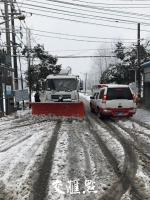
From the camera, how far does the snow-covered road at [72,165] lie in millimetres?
3883

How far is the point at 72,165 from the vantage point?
16.8ft

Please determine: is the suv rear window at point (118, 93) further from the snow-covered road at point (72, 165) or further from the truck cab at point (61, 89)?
the snow-covered road at point (72, 165)

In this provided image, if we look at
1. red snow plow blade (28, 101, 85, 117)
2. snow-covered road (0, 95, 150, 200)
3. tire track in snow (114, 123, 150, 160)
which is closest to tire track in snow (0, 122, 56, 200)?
snow-covered road (0, 95, 150, 200)

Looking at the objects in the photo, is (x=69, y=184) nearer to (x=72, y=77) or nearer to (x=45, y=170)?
(x=45, y=170)

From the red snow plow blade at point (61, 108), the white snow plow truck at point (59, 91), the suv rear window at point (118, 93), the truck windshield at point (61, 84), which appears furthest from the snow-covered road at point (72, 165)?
the truck windshield at point (61, 84)

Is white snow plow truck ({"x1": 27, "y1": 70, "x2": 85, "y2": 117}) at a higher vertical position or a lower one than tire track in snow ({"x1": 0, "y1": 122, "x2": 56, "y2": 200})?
higher

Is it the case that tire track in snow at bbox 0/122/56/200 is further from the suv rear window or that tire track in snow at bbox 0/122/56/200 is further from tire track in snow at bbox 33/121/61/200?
the suv rear window

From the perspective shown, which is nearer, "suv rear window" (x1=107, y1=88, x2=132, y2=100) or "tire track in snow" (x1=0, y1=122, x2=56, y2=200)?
"tire track in snow" (x1=0, y1=122, x2=56, y2=200)

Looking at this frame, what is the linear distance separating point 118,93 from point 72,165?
7522mm

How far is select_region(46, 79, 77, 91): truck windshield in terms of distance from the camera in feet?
45.3

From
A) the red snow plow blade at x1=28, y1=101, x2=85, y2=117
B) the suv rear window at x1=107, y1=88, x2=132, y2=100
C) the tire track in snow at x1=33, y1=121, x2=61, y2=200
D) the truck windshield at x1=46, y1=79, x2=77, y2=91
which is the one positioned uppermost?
the truck windshield at x1=46, y1=79, x2=77, y2=91

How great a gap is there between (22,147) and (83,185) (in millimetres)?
2982

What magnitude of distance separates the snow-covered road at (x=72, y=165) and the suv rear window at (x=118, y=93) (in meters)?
3.55

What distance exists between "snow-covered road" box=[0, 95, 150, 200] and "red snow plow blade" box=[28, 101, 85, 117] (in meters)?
3.44
